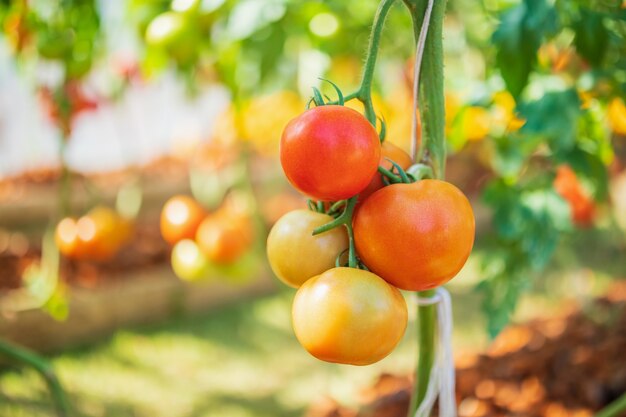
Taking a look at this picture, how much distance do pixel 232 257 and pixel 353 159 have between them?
99 centimetres

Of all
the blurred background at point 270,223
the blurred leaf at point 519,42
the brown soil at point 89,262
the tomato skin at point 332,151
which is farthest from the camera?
the brown soil at point 89,262

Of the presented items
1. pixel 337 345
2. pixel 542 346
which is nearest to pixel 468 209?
pixel 337 345

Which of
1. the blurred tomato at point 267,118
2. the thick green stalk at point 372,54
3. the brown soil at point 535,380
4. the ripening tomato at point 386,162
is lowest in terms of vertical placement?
the blurred tomato at point 267,118

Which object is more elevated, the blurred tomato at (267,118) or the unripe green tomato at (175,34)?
the unripe green tomato at (175,34)

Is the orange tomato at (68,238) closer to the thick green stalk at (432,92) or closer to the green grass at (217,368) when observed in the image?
the green grass at (217,368)

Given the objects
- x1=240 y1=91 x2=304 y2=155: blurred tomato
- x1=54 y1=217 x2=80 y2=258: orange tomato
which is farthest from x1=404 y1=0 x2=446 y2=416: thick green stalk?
x1=240 y1=91 x2=304 y2=155: blurred tomato

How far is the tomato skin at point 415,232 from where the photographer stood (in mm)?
514

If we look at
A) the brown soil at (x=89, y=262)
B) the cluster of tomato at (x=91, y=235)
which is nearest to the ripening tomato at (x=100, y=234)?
the cluster of tomato at (x=91, y=235)

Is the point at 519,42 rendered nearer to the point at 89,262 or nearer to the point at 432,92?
the point at 432,92

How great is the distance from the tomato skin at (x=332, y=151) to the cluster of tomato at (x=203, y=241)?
90 centimetres

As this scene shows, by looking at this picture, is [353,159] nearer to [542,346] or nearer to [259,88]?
[259,88]

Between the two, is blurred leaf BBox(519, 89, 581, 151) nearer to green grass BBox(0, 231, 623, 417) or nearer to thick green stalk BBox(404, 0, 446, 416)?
thick green stalk BBox(404, 0, 446, 416)

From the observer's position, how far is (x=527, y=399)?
4.38 ft

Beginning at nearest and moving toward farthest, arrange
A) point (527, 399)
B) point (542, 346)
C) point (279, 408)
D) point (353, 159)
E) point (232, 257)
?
point (353, 159)
point (527, 399)
point (232, 257)
point (542, 346)
point (279, 408)
